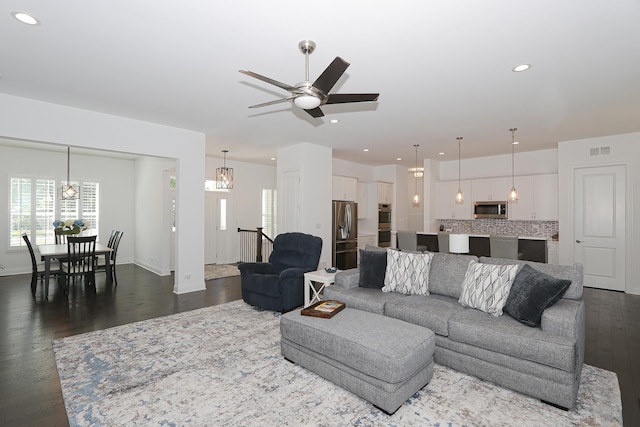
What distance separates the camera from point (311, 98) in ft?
8.36

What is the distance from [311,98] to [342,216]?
519 cm

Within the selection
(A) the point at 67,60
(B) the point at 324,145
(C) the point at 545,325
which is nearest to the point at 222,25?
(A) the point at 67,60

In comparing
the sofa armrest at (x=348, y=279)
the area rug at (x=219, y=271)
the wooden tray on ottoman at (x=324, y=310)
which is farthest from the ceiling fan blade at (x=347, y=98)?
the area rug at (x=219, y=271)

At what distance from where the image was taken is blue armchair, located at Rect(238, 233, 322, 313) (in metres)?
4.50

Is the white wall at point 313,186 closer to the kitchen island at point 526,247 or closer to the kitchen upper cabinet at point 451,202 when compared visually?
the kitchen island at point 526,247

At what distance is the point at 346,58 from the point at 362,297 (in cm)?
250

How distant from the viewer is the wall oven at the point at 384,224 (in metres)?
8.92

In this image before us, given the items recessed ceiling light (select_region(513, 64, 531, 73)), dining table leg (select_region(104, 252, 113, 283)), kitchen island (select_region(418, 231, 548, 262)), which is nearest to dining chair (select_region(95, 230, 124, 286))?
dining table leg (select_region(104, 252, 113, 283))

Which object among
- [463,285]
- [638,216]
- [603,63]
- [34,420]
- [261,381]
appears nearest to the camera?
[34,420]

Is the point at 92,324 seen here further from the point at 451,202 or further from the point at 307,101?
the point at 451,202

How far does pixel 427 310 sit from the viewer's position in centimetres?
310

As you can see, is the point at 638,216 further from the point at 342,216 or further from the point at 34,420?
the point at 34,420

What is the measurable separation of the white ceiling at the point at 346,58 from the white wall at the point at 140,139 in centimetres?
24

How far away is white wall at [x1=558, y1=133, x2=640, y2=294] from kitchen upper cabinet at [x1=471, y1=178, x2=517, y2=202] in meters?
1.21
